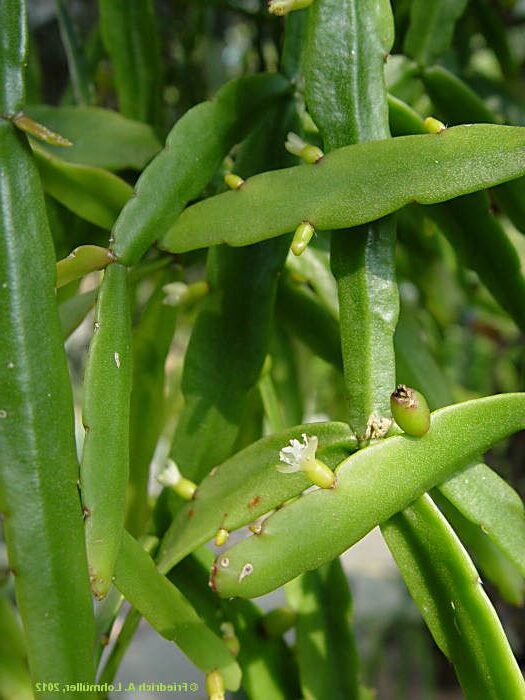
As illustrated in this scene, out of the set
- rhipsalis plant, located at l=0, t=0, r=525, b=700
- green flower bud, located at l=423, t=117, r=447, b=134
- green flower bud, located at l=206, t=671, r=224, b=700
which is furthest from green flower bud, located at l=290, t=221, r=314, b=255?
green flower bud, located at l=206, t=671, r=224, b=700

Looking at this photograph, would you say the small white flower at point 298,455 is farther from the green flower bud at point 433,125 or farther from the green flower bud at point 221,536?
the green flower bud at point 433,125

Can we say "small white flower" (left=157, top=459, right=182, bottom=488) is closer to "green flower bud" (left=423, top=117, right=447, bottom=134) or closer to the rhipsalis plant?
the rhipsalis plant

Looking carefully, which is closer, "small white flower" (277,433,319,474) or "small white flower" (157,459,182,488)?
"small white flower" (277,433,319,474)

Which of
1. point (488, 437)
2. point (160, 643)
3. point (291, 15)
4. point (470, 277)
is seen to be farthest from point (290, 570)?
point (160, 643)

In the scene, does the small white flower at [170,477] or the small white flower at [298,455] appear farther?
the small white flower at [170,477]

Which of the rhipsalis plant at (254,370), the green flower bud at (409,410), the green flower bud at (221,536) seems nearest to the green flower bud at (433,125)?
the rhipsalis plant at (254,370)

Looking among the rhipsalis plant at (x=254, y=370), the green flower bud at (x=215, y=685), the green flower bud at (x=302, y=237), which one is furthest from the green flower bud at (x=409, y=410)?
the green flower bud at (x=215, y=685)

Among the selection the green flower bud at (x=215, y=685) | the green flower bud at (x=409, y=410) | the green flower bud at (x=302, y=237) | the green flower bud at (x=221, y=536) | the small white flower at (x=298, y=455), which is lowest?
the green flower bud at (x=215, y=685)

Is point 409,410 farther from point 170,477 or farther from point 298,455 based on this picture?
point 170,477

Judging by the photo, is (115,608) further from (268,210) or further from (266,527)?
(268,210)

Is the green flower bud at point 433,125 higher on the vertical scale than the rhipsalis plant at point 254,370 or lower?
higher
